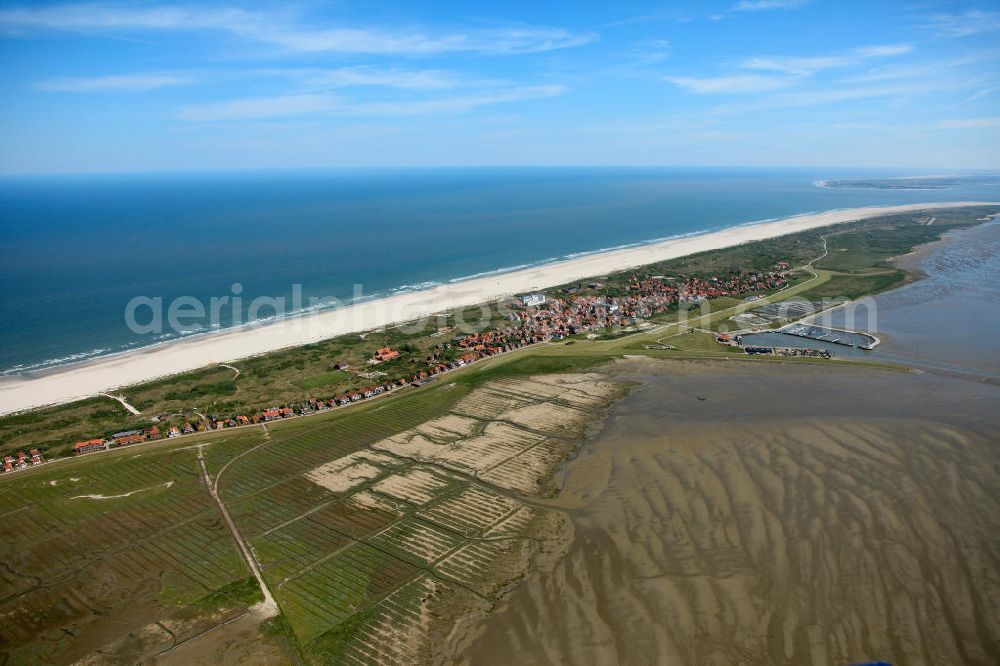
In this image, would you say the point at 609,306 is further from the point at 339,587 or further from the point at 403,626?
the point at 403,626

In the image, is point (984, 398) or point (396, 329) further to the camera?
point (396, 329)

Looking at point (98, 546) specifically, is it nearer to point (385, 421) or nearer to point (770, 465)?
point (385, 421)

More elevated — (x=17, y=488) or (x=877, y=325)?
(x=877, y=325)

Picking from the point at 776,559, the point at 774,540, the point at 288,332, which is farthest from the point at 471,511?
the point at 288,332

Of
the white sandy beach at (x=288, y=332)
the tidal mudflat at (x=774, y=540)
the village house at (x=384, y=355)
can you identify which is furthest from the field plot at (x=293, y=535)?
the white sandy beach at (x=288, y=332)

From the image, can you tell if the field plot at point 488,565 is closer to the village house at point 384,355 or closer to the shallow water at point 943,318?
the village house at point 384,355

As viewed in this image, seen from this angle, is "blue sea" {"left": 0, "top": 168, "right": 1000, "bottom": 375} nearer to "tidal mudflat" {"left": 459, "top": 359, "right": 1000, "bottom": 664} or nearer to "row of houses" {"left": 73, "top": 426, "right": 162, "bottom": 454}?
"row of houses" {"left": 73, "top": 426, "right": 162, "bottom": 454}

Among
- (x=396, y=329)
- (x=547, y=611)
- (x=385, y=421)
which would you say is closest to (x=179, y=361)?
(x=396, y=329)
